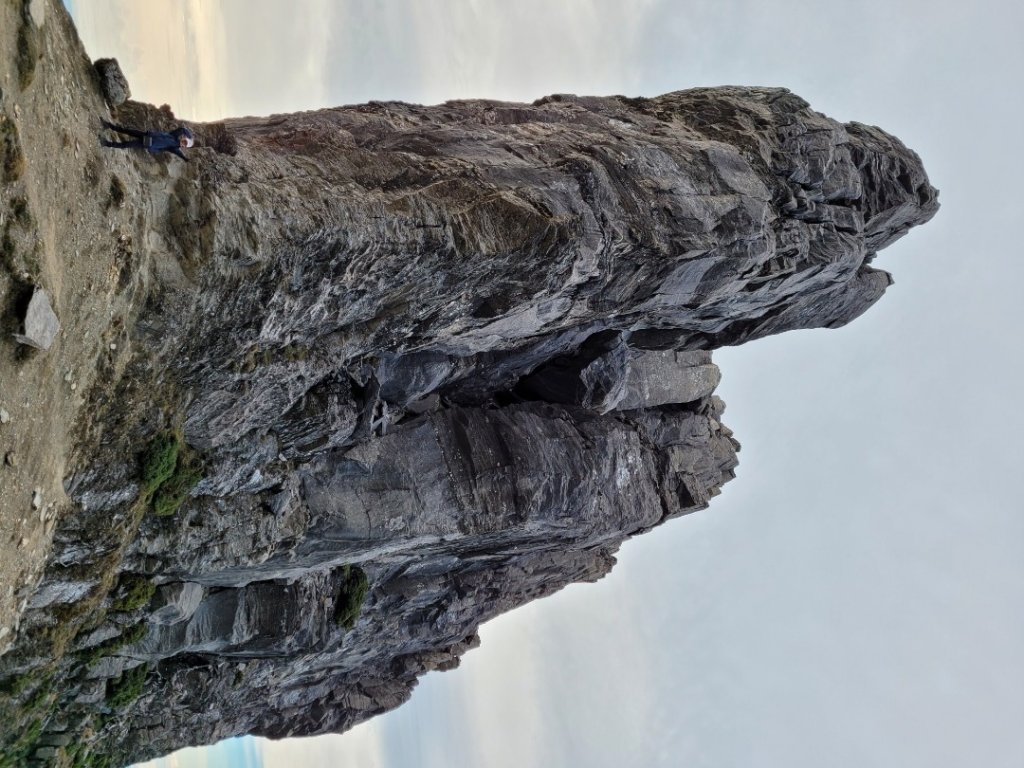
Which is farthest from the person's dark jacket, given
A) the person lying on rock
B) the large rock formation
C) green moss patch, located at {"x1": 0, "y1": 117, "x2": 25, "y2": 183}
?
green moss patch, located at {"x1": 0, "y1": 117, "x2": 25, "y2": 183}

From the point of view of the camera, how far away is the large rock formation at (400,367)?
66.8 ft

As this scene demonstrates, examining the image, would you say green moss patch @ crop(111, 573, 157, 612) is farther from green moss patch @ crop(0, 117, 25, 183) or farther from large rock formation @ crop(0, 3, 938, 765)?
green moss patch @ crop(0, 117, 25, 183)

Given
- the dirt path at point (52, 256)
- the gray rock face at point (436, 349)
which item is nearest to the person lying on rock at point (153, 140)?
the dirt path at point (52, 256)

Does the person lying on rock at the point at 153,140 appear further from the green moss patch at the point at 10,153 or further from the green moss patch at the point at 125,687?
the green moss patch at the point at 125,687

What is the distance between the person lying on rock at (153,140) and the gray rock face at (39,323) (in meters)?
4.72

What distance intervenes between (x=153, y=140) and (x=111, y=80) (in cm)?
167

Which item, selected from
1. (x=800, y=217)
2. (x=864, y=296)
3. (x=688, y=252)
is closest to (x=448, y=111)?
(x=688, y=252)

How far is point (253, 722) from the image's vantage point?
4406 cm

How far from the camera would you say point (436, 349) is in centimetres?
2891

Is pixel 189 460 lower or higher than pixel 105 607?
higher

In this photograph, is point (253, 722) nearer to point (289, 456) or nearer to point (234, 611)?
point (234, 611)

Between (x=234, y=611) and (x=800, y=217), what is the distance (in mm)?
31372

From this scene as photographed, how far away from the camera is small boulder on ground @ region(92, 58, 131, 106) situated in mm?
16578

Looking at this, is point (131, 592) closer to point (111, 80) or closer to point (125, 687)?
point (125, 687)
